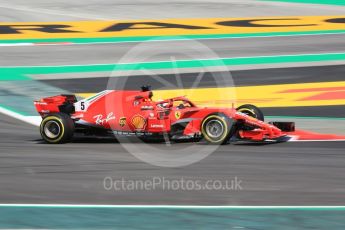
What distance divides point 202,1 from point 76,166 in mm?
22152

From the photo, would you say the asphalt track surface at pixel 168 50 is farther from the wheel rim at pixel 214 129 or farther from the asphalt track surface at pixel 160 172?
Result: the wheel rim at pixel 214 129

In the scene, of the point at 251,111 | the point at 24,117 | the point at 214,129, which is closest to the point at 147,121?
the point at 214,129

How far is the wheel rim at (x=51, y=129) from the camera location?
13070 millimetres

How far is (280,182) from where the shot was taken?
9.97 m

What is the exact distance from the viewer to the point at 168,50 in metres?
24.0

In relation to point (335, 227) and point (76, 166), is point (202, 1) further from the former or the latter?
point (335, 227)

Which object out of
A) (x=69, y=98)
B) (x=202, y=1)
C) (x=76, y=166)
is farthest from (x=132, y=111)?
(x=202, y=1)

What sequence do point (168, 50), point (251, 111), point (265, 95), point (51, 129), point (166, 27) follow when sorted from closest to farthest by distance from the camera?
point (51, 129) → point (251, 111) → point (265, 95) → point (168, 50) → point (166, 27)

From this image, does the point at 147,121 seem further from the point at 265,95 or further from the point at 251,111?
the point at 265,95

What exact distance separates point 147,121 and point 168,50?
441 inches

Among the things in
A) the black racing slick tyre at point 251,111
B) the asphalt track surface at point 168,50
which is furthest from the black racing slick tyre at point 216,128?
the asphalt track surface at point 168,50

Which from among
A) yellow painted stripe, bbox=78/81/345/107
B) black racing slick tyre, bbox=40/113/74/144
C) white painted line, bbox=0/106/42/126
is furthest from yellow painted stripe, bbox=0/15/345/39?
black racing slick tyre, bbox=40/113/74/144

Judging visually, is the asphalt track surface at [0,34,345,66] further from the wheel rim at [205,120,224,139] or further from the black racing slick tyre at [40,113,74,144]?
the wheel rim at [205,120,224,139]

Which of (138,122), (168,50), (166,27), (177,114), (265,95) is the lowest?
(138,122)
